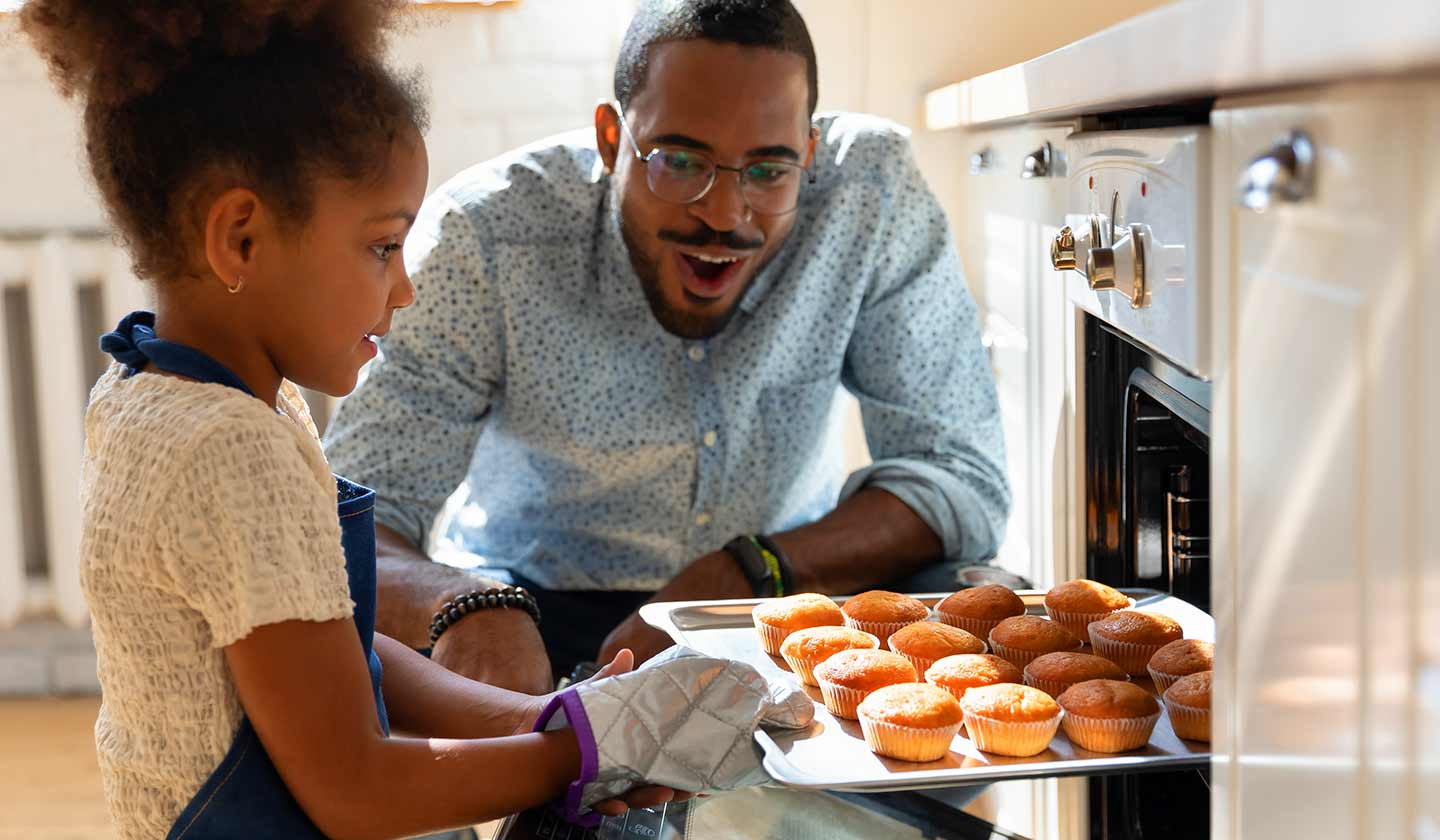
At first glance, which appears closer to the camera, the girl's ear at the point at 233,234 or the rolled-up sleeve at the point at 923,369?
the girl's ear at the point at 233,234

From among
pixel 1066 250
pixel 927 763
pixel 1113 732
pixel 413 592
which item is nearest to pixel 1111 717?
pixel 1113 732

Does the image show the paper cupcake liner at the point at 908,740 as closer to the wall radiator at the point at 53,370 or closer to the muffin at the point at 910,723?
the muffin at the point at 910,723

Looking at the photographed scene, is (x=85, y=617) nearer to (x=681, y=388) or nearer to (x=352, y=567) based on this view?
(x=681, y=388)

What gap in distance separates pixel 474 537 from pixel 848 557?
49cm

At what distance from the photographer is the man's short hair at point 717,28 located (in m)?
1.52

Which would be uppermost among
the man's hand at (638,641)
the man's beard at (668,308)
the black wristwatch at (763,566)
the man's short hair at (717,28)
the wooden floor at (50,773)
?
the man's short hair at (717,28)

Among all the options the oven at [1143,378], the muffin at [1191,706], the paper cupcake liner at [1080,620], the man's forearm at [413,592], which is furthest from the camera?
the man's forearm at [413,592]

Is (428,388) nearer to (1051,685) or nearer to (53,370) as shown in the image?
(1051,685)

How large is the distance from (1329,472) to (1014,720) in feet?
1.26

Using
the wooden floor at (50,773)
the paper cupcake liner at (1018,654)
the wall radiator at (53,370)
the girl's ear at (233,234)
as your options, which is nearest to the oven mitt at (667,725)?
the paper cupcake liner at (1018,654)

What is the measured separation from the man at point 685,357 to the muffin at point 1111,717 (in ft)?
1.99

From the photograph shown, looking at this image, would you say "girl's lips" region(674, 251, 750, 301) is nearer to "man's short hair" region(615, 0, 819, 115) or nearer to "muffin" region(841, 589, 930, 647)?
"man's short hair" region(615, 0, 819, 115)

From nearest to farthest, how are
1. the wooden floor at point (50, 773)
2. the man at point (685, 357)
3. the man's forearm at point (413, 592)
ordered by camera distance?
the man's forearm at point (413, 592)
the man at point (685, 357)
the wooden floor at point (50, 773)

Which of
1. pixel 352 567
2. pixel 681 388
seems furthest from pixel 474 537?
pixel 352 567
